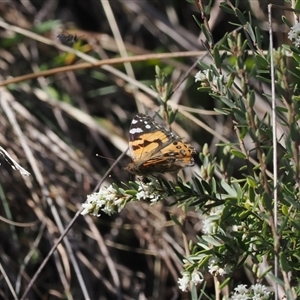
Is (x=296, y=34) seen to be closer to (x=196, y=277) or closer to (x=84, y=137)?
(x=196, y=277)

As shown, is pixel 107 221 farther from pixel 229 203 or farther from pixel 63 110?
pixel 229 203

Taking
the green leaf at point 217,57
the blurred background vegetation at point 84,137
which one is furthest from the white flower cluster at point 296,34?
the blurred background vegetation at point 84,137

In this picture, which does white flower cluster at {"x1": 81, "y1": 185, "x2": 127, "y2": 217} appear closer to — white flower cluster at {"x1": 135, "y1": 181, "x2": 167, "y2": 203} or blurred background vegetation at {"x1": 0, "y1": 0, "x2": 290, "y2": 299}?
white flower cluster at {"x1": 135, "y1": 181, "x2": 167, "y2": 203}

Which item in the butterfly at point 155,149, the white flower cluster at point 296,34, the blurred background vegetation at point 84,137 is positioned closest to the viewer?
the white flower cluster at point 296,34

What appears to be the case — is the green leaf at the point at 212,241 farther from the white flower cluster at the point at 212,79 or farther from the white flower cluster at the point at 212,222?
the white flower cluster at the point at 212,79

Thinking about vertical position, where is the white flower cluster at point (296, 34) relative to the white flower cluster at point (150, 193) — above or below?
above

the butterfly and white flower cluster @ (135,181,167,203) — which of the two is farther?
the butterfly

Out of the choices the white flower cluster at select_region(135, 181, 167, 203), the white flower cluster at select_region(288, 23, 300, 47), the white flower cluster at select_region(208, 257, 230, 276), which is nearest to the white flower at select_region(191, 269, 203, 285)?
the white flower cluster at select_region(208, 257, 230, 276)
